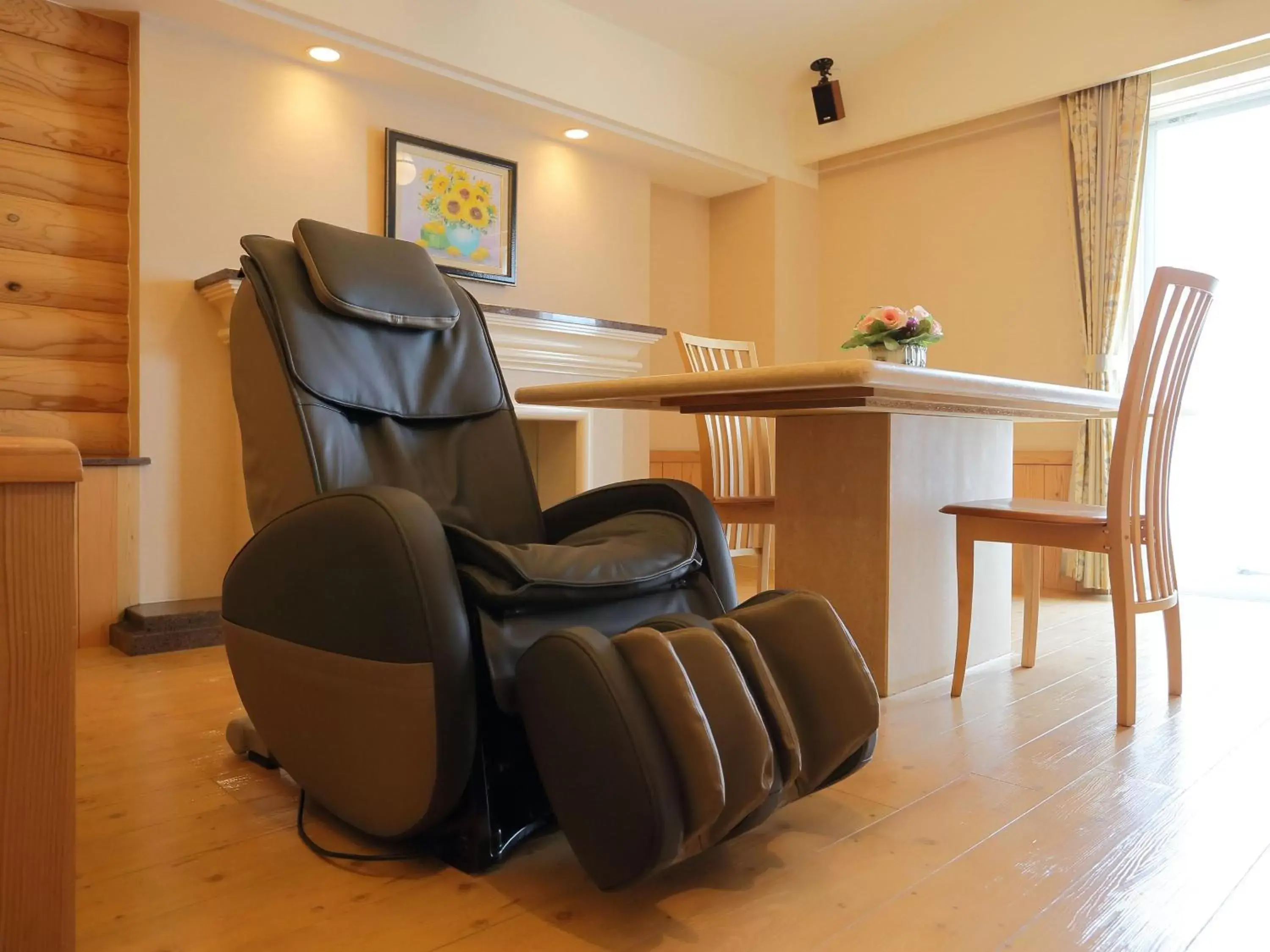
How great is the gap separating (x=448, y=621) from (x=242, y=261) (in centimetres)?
88

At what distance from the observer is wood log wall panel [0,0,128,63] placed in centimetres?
300

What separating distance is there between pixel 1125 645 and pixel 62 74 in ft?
11.9

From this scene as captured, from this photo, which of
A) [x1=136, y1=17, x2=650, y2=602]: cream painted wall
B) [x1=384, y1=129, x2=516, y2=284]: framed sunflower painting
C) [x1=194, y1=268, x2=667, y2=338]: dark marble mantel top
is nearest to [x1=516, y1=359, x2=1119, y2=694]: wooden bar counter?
[x1=194, y1=268, x2=667, y2=338]: dark marble mantel top

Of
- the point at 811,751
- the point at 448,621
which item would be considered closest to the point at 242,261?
the point at 448,621

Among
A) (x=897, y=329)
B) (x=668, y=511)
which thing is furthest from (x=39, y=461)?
(x=897, y=329)

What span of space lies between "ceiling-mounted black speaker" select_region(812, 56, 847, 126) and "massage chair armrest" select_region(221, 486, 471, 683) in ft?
13.7

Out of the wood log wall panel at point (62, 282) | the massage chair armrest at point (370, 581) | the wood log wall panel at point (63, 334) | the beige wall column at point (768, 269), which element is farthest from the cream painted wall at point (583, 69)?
the massage chair armrest at point (370, 581)

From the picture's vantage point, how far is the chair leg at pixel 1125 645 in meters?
2.10

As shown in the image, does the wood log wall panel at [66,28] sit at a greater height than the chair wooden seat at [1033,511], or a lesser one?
greater

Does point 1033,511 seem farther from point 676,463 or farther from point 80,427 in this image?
point 676,463

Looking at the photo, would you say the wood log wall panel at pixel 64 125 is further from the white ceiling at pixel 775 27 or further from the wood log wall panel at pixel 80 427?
the white ceiling at pixel 775 27

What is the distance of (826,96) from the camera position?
188 inches

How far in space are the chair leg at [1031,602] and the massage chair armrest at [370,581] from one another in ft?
6.27

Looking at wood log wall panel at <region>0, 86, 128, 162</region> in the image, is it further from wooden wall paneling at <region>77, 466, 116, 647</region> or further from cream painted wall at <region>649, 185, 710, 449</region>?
cream painted wall at <region>649, 185, 710, 449</region>
